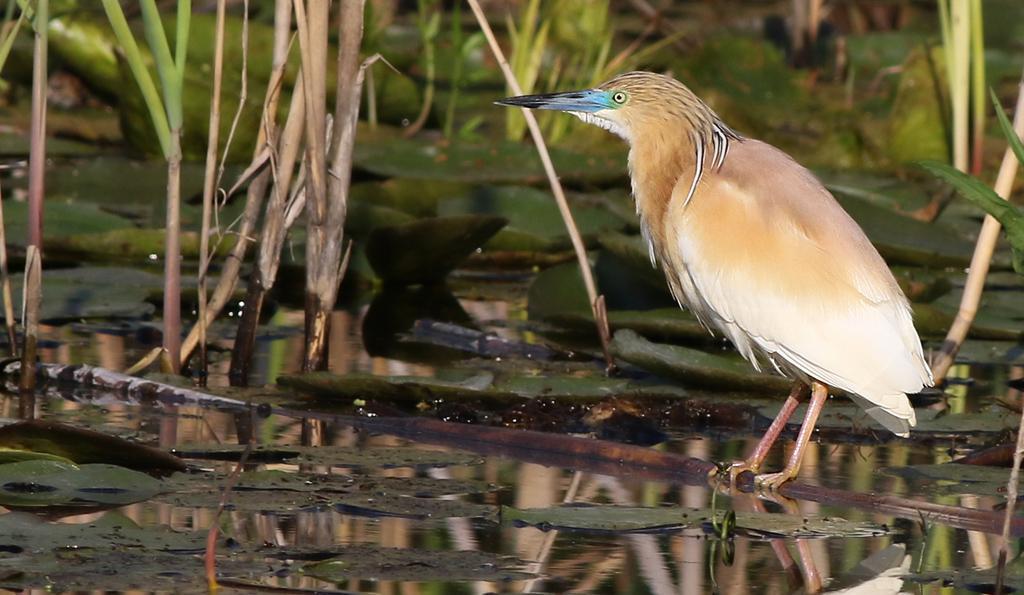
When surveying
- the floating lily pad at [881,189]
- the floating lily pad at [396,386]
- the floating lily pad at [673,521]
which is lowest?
the floating lily pad at [673,521]

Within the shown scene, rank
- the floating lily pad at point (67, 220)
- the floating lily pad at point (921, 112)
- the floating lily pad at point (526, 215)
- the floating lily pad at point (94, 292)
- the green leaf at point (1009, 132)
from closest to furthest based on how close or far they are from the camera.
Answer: the green leaf at point (1009, 132), the floating lily pad at point (94, 292), the floating lily pad at point (67, 220), the floating lily pad at point (526, 215), the floating lily pad at point (921, 112)

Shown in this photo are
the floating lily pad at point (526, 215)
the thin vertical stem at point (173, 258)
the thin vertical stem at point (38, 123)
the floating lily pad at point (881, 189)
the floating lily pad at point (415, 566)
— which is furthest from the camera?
the floating lily pad at point (881, 189)

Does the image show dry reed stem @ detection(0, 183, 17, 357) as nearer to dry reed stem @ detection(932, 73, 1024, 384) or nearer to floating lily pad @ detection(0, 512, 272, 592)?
floating lily pad @ detection(0, 512, 272, 592)

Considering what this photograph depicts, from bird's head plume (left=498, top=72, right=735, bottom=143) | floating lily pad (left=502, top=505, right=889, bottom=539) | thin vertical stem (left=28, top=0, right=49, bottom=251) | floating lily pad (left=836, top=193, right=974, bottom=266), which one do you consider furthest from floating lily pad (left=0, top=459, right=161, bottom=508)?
floating lily pad (left=836, top=193, right=974, bottom=266)

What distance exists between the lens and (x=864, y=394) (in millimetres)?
4148

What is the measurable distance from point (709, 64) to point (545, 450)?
257 inches

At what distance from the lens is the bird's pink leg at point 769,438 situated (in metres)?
4.25

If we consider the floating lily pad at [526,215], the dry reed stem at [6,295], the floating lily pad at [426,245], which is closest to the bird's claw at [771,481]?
the floating lily pad at [426,245]

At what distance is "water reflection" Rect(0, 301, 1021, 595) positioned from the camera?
3320 mm

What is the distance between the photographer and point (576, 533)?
3627 millimetres

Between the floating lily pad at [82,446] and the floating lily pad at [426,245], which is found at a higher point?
the floating lily pad at [426,245]

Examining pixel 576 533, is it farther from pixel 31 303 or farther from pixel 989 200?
pixel 31 303

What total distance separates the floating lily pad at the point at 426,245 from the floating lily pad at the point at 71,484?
8.00 feet

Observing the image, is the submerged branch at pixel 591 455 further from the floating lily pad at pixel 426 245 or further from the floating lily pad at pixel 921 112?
the floating lily pad at pixel 921 112
